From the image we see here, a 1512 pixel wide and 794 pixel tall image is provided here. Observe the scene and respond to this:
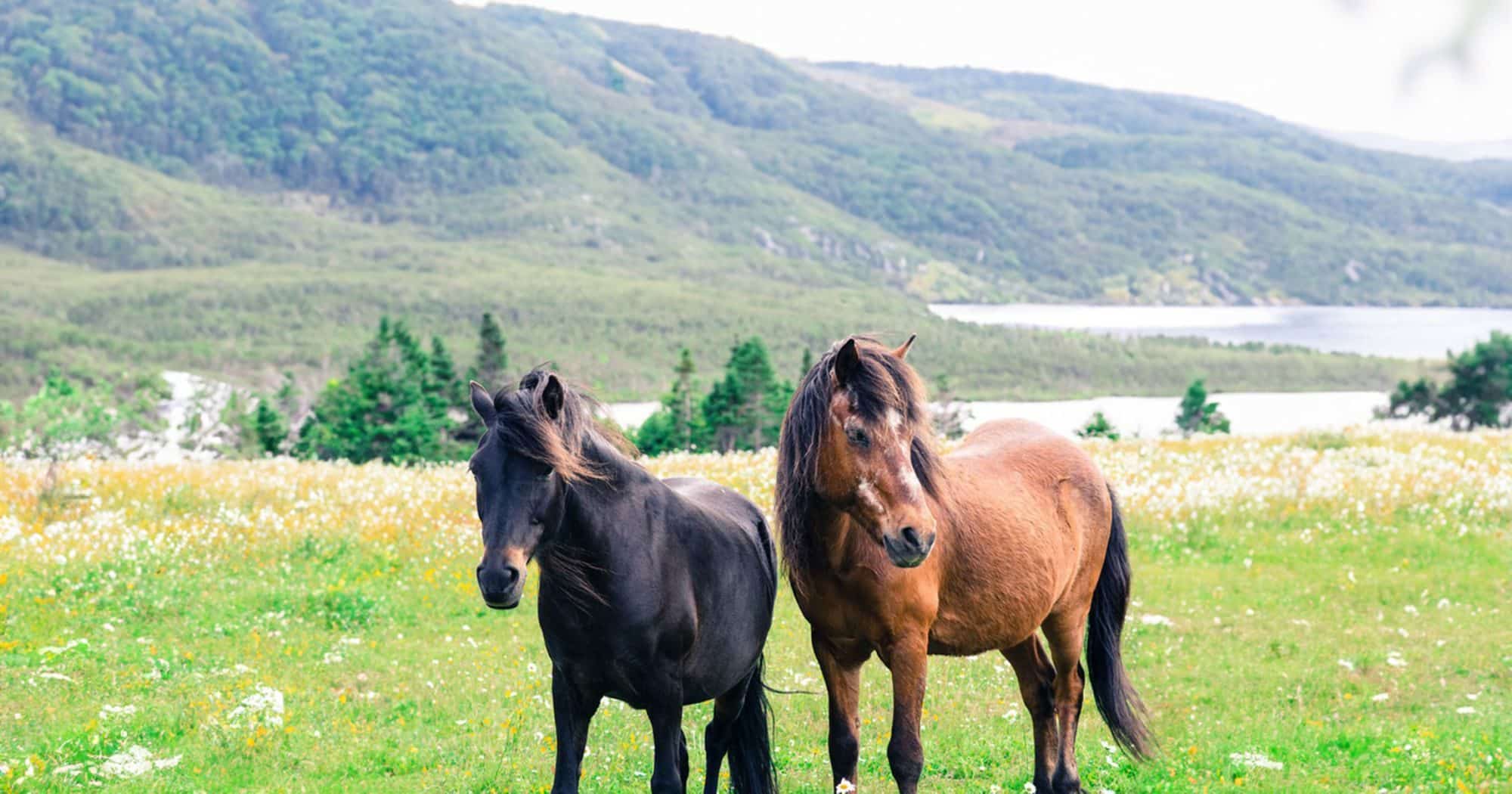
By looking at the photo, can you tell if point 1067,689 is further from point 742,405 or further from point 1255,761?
point 742,405

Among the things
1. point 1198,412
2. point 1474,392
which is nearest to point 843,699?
point 1198,412

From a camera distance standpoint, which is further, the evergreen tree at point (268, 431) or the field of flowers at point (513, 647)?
the evergreen tree at point (268, 431)

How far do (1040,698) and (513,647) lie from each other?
20.3ft

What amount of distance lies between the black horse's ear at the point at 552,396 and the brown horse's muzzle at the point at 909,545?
6.11 ft

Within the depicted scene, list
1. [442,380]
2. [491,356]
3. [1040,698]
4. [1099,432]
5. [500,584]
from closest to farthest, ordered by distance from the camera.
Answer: [500,584]
[1040,698]
[1099,432]
[442,380]
[491,356]

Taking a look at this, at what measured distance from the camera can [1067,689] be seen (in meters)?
8.74

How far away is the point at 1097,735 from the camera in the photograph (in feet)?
34.1

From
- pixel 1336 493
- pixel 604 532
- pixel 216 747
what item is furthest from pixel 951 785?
pixel 1336 493

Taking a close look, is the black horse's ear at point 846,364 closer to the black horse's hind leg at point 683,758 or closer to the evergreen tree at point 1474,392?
the black horse's hind leg at point 683,758

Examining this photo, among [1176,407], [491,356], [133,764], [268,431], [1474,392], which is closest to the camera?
[133,764]

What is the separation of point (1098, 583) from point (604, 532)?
15.5 ft

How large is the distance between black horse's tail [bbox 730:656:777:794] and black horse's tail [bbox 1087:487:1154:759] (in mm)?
2805

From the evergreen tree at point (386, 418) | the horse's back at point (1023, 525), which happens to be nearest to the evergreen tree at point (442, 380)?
the evergreen tree at point (386, 418)

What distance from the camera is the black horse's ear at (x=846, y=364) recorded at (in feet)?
21.4
